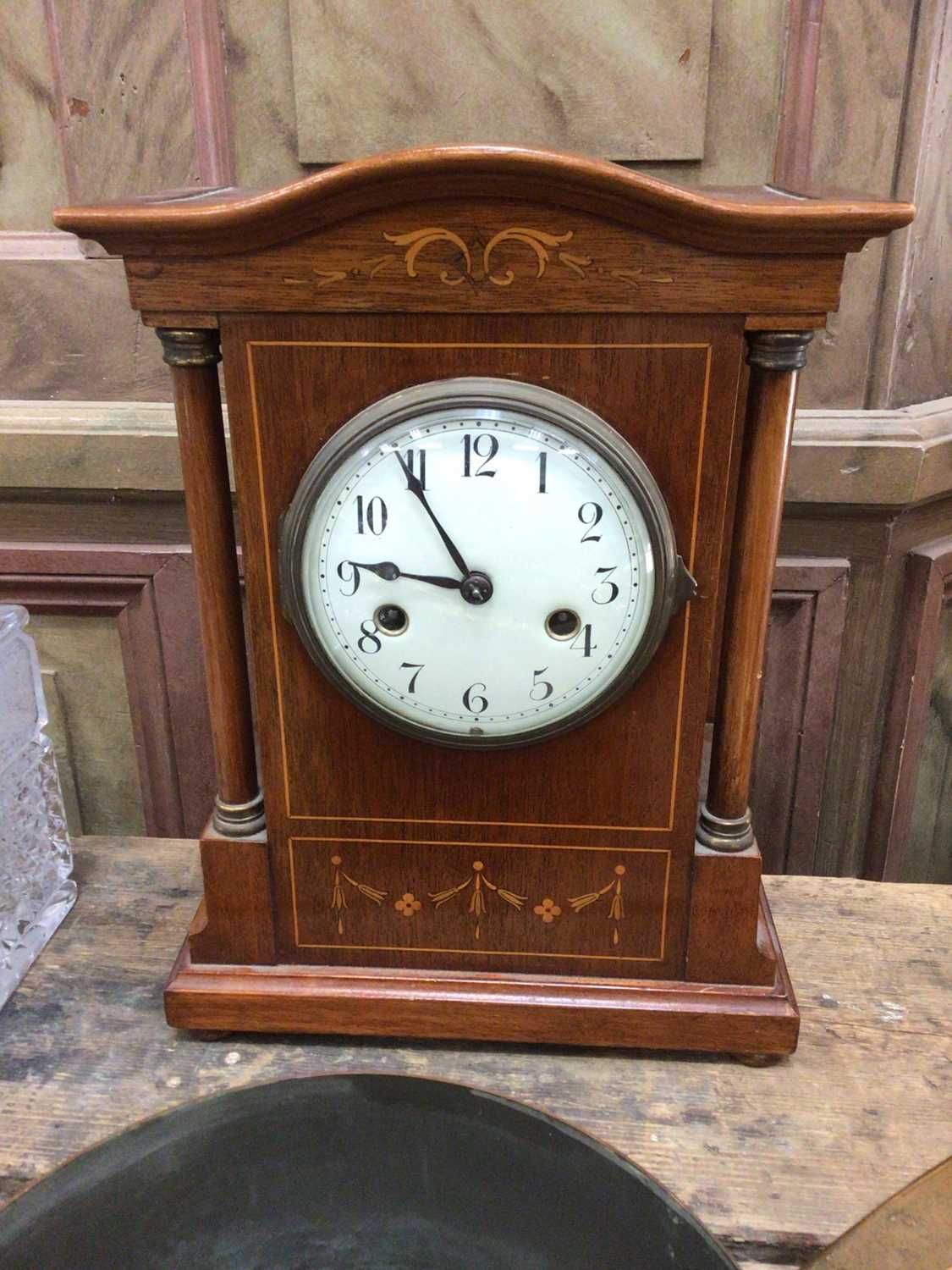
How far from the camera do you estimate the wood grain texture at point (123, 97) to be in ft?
3.28

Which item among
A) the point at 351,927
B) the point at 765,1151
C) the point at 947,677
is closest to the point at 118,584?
the point at 351,927

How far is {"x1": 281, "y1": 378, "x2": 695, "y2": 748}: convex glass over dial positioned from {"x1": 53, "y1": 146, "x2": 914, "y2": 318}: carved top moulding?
2.8 inches

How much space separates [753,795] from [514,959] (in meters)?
0.52

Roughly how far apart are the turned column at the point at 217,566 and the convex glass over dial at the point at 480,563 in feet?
0.20

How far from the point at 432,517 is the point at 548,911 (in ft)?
1.04

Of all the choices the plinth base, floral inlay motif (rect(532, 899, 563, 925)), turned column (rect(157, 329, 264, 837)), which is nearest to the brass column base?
turned column (rect(157, 329, 264, 837))

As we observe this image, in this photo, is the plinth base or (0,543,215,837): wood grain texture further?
(0,543,215,837): wood grain texture

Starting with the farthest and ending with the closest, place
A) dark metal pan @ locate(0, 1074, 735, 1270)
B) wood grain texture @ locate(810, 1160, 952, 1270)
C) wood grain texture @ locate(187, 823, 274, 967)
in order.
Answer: wood grain texture @ locate(187, 823, 274, 967) → dark metal pan @ locate(0, 1074, 735, 1270) → wood grain texture @ locate(810, 1160, 952, 1270)

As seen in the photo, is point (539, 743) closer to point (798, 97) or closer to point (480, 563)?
point (480, 563)

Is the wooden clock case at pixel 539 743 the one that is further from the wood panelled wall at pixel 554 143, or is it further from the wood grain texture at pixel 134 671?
the wood grain texture at pixel 134 671

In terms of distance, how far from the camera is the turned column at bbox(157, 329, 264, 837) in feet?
2.30

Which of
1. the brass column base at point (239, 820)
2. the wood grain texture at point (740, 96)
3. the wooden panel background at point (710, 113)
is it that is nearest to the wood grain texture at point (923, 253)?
the wooden panel background at point (710, 113)

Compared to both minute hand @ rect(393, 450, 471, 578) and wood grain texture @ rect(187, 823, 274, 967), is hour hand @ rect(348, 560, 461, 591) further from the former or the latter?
wood grain texture @ rect(187, 823, 274, 967)

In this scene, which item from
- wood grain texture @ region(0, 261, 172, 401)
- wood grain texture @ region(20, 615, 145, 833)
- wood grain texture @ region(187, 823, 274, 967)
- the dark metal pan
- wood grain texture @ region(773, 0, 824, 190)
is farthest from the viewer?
wood grain texture @ region(20, 615, 145, 833)
